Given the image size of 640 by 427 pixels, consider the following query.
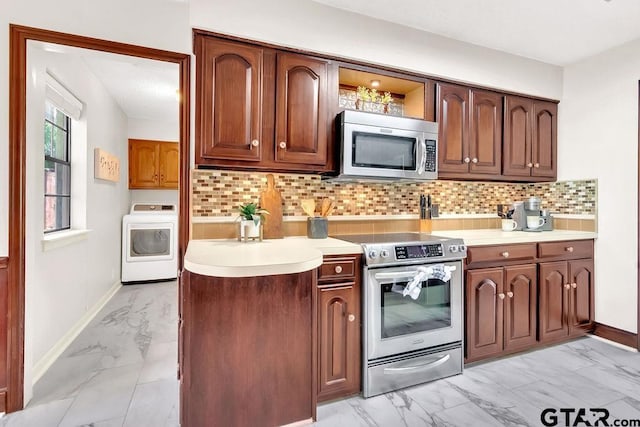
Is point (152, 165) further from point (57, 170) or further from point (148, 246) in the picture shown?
point (57, 170)

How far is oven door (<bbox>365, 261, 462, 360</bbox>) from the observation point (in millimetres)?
1969

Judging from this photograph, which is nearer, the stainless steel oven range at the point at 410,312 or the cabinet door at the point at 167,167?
the stainless steel oven range at the point at 410,312

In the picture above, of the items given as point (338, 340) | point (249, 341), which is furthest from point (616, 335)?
point (249, 341)

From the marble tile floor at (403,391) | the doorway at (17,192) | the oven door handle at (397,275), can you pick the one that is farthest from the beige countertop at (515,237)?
the doorway at (17,192)

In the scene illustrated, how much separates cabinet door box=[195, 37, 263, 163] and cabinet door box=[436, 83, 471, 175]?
4.68 ft

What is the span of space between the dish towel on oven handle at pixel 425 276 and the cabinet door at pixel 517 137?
4.22 ft

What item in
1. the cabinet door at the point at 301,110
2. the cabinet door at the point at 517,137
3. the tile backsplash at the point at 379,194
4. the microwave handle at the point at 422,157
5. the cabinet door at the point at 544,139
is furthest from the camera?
the cabinet door at the point at 544,139

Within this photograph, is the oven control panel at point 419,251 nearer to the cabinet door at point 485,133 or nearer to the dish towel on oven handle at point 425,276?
the dish towel on oven handle at point 425,276

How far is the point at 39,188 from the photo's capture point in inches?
78.5

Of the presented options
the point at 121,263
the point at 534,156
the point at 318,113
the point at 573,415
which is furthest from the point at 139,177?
the point at 573,415

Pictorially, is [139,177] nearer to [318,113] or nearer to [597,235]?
[318,113]

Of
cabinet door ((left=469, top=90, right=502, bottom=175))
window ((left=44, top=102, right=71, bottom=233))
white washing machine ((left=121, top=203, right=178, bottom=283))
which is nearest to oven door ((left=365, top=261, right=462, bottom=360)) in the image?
cabinet door ((left=469, top=90, right=502, bottom=175))

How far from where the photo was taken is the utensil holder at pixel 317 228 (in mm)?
2311

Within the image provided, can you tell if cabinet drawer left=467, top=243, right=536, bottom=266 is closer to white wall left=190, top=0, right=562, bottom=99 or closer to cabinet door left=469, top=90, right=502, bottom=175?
cabinet door left=469, top=90, right=502, bottom=175
